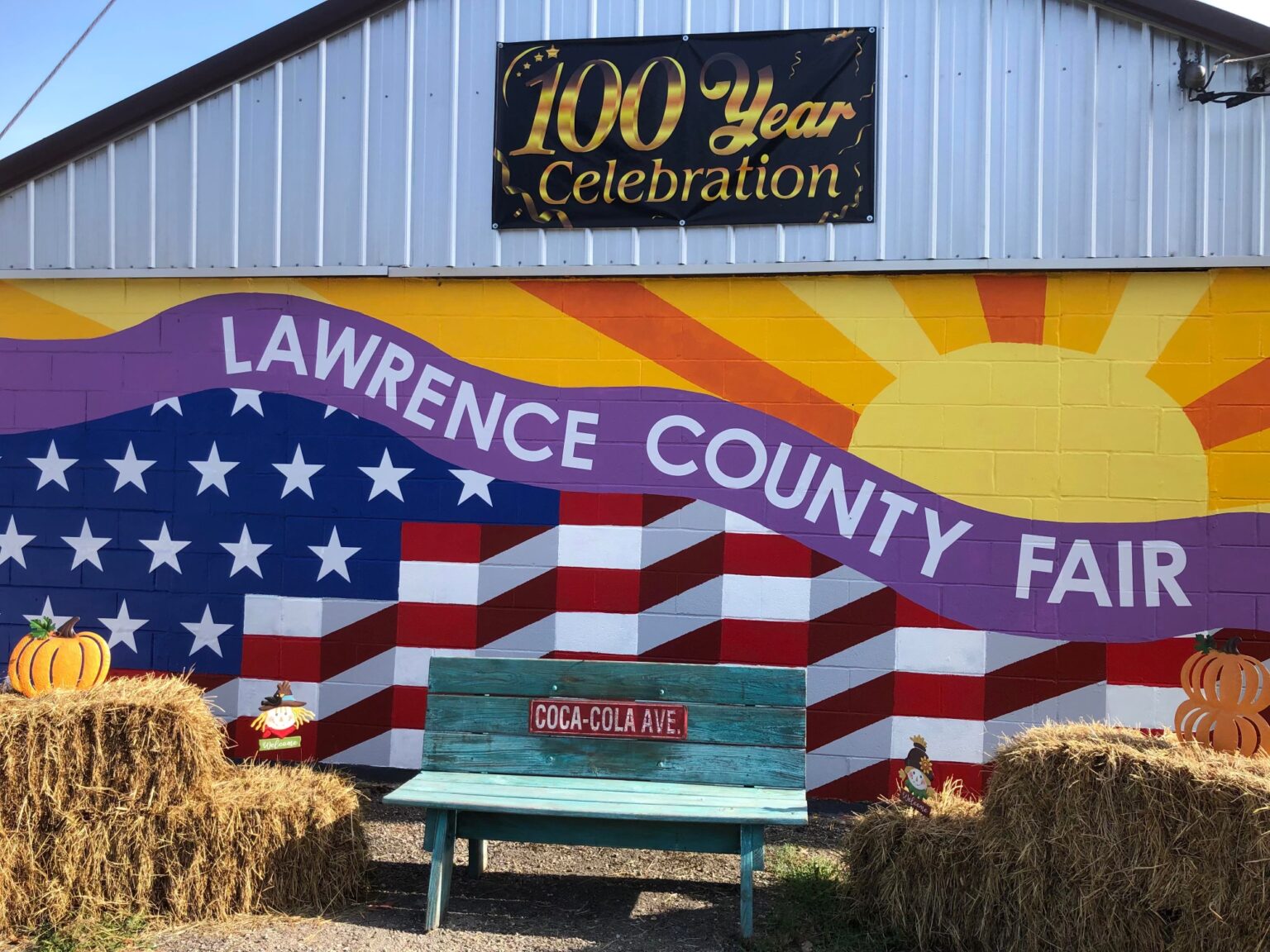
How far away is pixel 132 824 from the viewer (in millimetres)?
3887

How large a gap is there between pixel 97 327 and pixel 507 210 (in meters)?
2.37

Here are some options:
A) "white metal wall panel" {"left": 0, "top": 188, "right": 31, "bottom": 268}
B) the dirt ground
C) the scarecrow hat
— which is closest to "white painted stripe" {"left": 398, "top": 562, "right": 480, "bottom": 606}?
the scarecrow hat

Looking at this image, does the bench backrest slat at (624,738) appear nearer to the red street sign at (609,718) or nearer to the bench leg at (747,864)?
the red street sign at (609,718)

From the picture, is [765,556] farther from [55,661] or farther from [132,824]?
[55,661]

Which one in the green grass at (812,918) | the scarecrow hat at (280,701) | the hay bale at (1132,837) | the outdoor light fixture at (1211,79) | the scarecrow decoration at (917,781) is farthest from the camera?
the outdoor light fixture at (1211,79)

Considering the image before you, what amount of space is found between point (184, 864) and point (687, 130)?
403 centimetres

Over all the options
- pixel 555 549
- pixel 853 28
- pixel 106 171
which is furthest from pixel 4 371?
pixel 853 28

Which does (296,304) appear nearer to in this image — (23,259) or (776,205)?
(23,259)

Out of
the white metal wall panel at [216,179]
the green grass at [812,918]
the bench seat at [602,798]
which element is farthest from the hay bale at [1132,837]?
the white metal wall panel at [216,179]

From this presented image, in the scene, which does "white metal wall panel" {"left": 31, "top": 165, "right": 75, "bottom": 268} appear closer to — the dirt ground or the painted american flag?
the painted american flag

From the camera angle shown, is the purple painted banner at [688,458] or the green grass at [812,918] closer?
the green grass at [812,918]

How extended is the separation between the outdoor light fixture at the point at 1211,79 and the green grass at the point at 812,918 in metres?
3.95

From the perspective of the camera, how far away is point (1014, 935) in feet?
11.9

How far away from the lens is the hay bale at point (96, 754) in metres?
3.83
